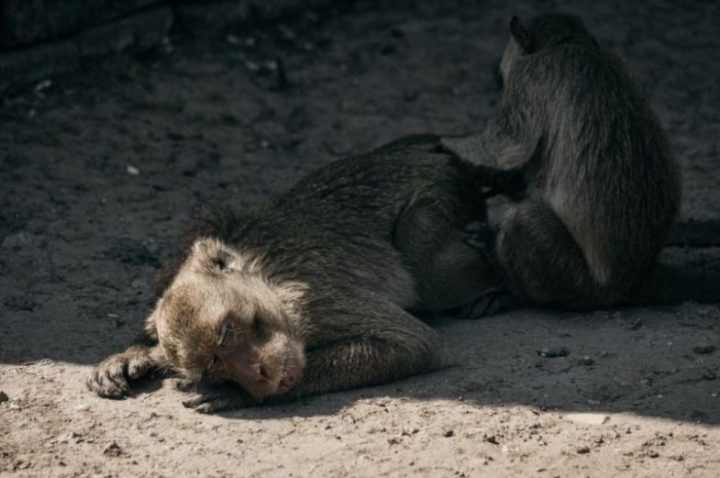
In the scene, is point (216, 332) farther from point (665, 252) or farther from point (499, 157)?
point (665, 252)

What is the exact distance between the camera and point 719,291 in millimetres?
6578

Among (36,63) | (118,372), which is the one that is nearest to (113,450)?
(118,372)

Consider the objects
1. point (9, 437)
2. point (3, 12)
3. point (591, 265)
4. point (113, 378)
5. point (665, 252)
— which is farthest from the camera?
point (3, 12)

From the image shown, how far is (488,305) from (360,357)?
110 centimetres

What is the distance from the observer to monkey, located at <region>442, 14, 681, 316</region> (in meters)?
6.36

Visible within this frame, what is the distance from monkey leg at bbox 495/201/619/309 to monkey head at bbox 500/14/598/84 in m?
→ 1.05

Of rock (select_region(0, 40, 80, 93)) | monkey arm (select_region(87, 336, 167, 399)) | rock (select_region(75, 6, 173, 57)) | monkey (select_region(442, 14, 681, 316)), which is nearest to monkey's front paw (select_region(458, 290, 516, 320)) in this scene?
monkey (select_region(442, 14, 681, 316))

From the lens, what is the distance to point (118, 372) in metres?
5.97

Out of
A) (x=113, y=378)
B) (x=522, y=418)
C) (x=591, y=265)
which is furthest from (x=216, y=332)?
(x=591, y=265)

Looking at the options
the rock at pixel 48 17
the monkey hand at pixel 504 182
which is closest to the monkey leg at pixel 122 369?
the monkey hand at pixel 504 182

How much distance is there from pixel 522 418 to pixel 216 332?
1441 millimetres

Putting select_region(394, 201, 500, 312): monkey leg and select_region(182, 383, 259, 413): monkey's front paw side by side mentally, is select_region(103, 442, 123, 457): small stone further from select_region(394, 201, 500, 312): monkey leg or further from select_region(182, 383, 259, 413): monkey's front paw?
select_region(394, 201, 500, 312): monkey leg

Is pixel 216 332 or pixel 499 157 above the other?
pixel 499 157

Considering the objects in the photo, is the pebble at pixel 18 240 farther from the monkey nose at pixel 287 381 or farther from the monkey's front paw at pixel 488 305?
the monkey's front paw at pixel 488 305
